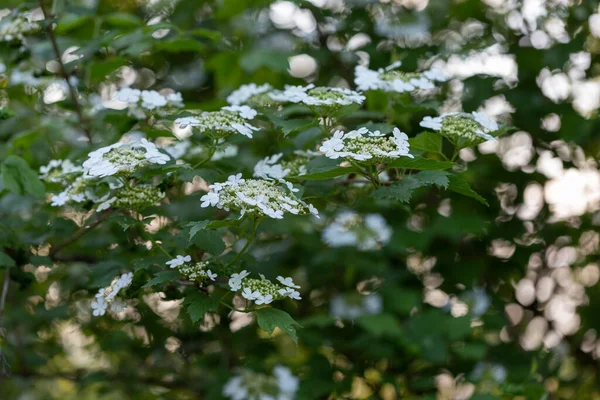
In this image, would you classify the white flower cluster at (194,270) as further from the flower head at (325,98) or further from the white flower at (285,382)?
the white flower at (285,382)

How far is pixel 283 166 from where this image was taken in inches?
65.5

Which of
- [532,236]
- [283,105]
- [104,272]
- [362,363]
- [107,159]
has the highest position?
[107,159]

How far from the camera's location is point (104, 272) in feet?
5.40

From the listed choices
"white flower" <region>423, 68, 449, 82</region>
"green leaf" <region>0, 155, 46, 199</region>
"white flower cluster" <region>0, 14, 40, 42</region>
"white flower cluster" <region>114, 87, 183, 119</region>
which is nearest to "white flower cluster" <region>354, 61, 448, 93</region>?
"white flower" <region>423, 68, 449, 82</region>

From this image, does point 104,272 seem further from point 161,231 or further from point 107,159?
point 107,159

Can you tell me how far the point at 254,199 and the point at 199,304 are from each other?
26 cm

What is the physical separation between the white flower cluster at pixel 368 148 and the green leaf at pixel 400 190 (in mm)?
64

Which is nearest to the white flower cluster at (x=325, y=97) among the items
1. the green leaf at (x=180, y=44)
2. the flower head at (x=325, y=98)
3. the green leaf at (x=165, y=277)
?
the flower head at (x=325, y=98)

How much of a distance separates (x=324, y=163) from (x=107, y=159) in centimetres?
49

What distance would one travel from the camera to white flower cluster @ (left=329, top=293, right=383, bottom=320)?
2531 millimetres

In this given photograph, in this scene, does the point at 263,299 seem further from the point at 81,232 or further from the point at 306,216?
the point at 306,216

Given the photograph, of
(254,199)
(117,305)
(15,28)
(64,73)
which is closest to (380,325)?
(117,305)

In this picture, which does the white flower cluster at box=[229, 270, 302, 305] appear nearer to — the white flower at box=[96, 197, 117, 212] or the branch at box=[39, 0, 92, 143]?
the white flower at box=[96, 197, 117, 212]

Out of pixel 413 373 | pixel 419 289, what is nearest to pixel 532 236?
pixel 419 289
